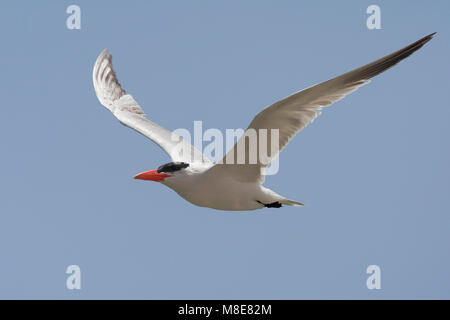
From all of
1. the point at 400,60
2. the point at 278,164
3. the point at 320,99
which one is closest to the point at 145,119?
the point at 278,164

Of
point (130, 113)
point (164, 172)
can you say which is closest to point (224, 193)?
point (164, 172)

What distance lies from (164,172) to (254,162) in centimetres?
146

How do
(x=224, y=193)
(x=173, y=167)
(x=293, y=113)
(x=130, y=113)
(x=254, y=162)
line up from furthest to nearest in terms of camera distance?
(x=130, y=113) → (x=173, y=167) → (x=224, y=193) → (x=254, y=162) → (x=293, y=113)

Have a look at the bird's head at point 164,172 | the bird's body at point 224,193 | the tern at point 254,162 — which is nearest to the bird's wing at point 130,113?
the tern at point 254,162

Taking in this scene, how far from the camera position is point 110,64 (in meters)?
14.5

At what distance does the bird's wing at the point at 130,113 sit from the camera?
1198 cm

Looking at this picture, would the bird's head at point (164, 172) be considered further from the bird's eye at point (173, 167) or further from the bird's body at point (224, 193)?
the bird's body at point (224, 193)

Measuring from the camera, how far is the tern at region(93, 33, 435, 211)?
840 cm

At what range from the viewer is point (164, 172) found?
10.1 m

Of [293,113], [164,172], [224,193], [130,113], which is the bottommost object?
[224,193]

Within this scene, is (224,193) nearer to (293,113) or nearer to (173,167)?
(173,167)

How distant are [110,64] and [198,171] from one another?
5471mm

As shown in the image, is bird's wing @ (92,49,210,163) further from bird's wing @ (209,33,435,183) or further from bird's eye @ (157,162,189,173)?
bird's wing @ (209,33,435,183)

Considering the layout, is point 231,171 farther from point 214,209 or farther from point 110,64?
point 110,64
